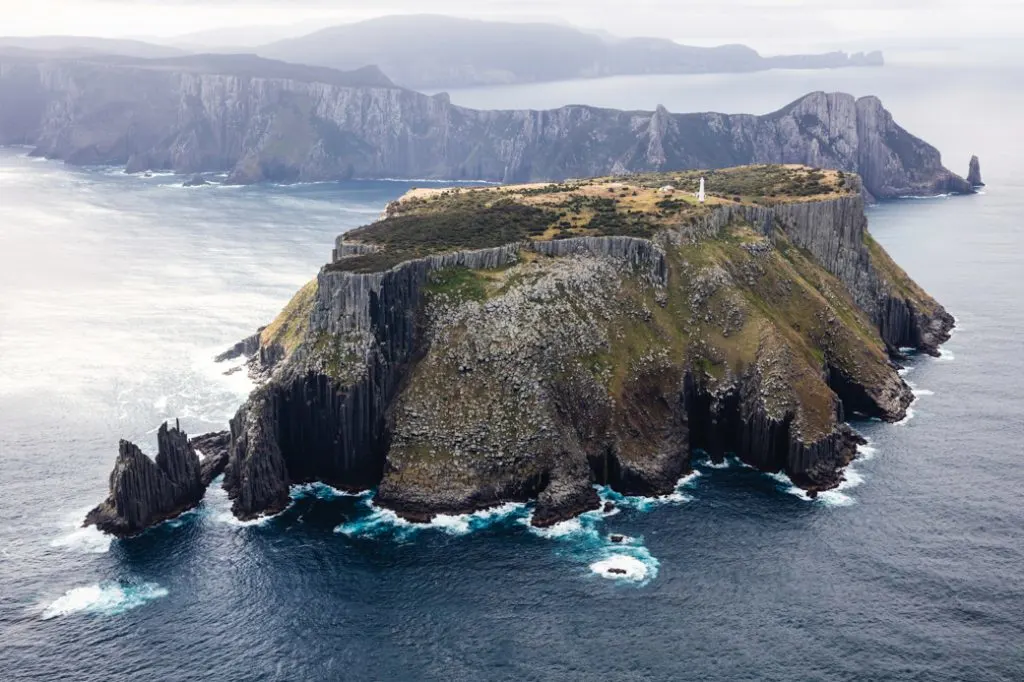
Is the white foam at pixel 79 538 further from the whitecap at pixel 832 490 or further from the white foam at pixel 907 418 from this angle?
the white foam at pixel 907 418

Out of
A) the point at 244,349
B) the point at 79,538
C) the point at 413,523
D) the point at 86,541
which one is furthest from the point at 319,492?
the point at 244,349

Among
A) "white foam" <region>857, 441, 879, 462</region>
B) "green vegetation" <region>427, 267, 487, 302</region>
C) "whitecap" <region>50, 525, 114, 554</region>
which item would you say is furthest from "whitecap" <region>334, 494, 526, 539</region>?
"white foam" <region>857, 441, 879, 462</region>

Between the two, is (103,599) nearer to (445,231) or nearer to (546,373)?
(546,373)

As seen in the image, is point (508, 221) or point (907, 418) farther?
point (508, 221)

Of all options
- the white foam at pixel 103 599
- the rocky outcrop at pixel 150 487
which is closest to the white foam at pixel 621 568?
the white foam at pixel 103 599

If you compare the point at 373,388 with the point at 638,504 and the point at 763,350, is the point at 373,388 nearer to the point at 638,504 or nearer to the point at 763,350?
the point at 638,504

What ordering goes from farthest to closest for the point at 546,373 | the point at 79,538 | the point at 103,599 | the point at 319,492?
the point at 546,373 < the point at 319,492 < the point at 79,538 < the point at 103,599

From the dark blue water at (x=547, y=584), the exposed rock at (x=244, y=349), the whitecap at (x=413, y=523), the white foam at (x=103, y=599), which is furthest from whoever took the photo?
the exposed rock at (x=244, y=349)
